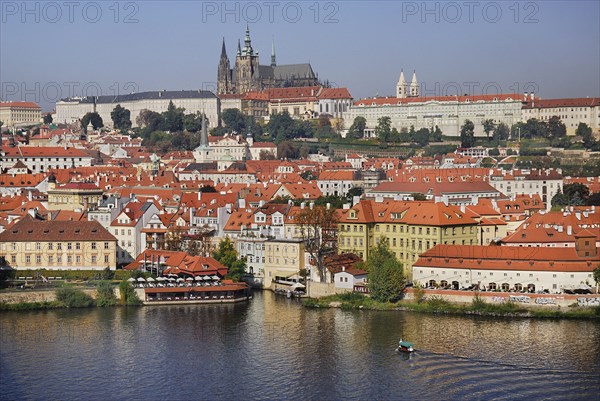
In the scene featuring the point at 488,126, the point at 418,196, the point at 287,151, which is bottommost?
the point at 418,196

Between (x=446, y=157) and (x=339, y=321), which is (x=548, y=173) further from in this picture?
(x=339, y=321)

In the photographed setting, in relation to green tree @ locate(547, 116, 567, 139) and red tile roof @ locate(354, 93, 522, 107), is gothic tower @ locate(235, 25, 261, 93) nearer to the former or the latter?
red tile roof @ locate(354, 93, 522, 107)

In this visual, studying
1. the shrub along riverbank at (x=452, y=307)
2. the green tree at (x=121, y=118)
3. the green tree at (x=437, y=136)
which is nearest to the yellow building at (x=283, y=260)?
the shrub along riverbank at (x=452, y=307)

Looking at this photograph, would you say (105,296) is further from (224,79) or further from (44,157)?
(224,79)

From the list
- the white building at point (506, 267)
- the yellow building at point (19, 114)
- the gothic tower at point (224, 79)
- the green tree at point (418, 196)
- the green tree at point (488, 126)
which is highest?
the gothic tower at point (224, 79)

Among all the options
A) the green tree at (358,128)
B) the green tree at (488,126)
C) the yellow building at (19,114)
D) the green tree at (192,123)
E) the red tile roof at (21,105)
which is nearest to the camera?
the green tree at (488,126)

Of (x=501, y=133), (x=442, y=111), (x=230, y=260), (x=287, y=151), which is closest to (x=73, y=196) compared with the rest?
(x=230, y=260)

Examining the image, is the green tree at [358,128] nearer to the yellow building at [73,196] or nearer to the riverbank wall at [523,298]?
the yellow building at [73,196]
